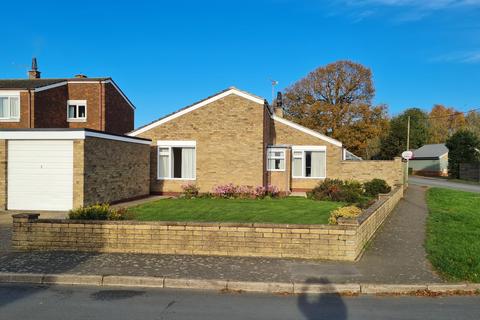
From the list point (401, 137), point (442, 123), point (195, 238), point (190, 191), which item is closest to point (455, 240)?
point (195, 238)

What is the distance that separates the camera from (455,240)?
10984 millimetres

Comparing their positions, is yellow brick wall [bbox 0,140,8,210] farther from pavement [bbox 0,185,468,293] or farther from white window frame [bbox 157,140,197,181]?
white window frame [bbox 157,140,197,181]

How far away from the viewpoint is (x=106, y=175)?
55.2 ft

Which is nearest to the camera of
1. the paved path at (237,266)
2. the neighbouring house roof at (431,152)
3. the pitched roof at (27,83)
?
the paved path at (237,266)

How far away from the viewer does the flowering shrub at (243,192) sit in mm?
20031

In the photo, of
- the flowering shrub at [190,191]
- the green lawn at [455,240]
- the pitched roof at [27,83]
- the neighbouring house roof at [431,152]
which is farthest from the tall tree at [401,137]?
the flowering shrub at [190,191]

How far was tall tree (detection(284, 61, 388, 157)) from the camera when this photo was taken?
164ft

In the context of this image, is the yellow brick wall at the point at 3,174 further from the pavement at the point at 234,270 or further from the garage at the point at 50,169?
the pavement at the point at 234,270

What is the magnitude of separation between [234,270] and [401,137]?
62.1 meters

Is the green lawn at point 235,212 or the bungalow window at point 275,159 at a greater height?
the bungalow window at point 275,159

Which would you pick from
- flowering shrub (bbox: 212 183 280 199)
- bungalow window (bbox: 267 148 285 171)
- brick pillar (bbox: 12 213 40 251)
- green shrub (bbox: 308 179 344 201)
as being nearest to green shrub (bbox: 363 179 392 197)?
green shrub (bbox: 308 179 344 201)

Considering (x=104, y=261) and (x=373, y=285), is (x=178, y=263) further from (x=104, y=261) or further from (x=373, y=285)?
(x=373, y=285)

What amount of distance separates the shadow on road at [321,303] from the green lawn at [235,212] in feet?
16.4

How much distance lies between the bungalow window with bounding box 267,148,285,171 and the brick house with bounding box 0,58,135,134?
11.9 metres
